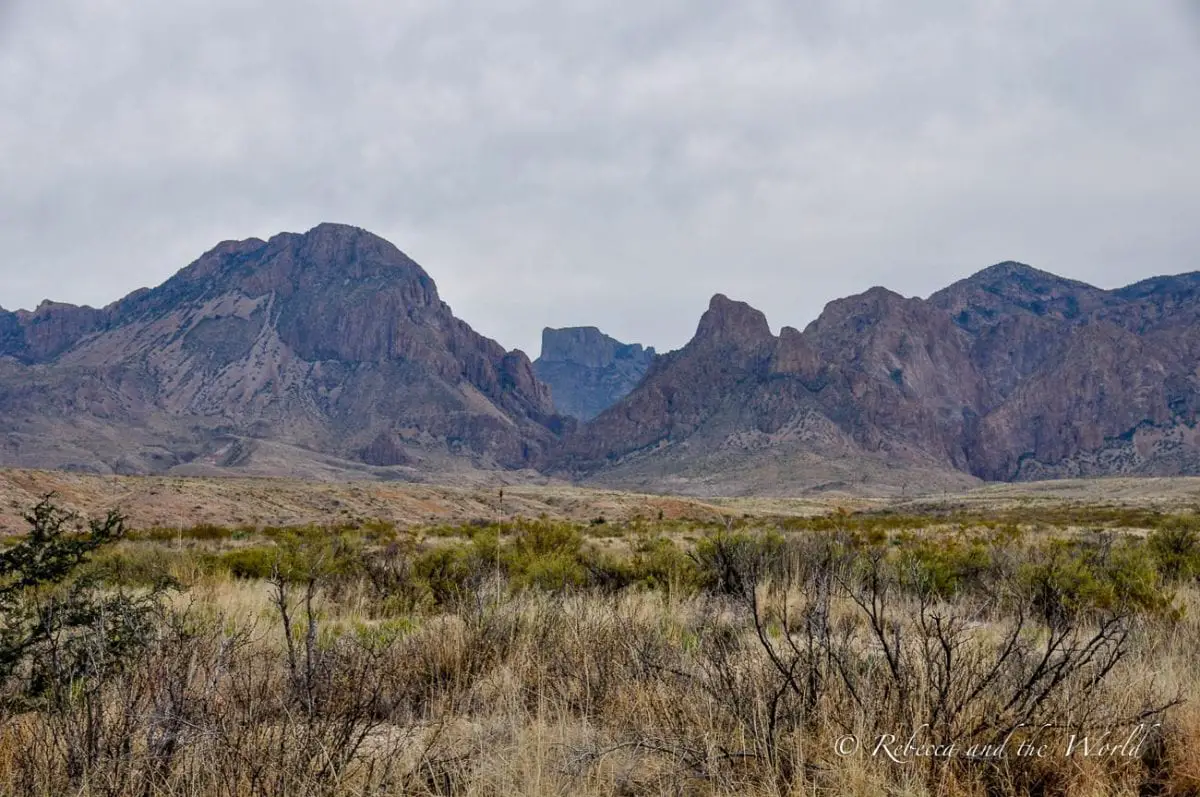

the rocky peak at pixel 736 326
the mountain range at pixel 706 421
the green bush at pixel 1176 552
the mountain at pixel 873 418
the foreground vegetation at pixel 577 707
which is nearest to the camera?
the foreground vegetation at pixel 577 707

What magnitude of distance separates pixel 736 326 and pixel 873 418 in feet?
149

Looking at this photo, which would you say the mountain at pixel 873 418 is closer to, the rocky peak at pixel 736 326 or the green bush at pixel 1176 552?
the rocky peak at pixel 736 326

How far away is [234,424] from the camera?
169 metres

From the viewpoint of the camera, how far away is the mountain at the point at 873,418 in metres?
144

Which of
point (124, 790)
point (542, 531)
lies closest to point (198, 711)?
point (124, 790)

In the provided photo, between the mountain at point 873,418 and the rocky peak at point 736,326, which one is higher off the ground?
the rocky peak at point 736,326

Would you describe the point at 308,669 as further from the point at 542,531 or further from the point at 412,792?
the point at 542,531

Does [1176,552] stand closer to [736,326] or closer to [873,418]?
[873,418]

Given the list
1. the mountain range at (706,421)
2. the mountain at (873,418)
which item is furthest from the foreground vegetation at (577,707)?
the mountain at (873,418)

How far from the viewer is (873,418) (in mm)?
164750

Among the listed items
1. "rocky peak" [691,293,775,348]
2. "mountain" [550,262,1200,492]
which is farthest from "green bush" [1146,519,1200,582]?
"rocky peak" [691,293,775,348]

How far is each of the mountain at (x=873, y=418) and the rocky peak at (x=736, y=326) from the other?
1.27ft

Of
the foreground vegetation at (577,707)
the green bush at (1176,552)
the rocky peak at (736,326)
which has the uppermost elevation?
the rocky peak at (736,326)

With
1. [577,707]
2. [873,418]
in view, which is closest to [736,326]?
[873,418]
